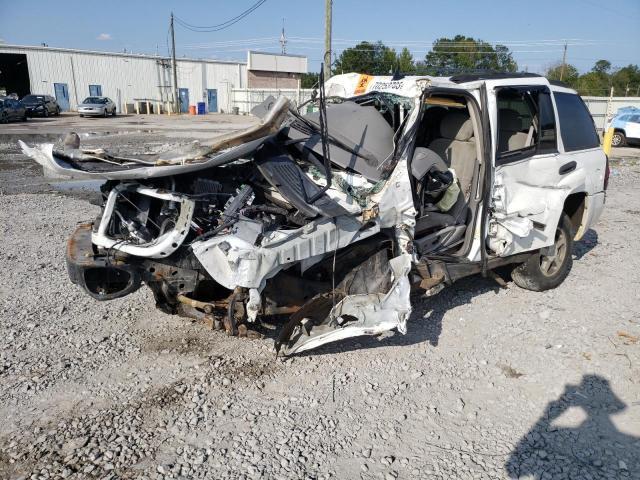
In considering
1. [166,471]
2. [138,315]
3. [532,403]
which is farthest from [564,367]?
[138,315]

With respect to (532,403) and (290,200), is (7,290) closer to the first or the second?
(290,200)

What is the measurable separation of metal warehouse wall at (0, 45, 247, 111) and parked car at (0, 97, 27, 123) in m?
12.7

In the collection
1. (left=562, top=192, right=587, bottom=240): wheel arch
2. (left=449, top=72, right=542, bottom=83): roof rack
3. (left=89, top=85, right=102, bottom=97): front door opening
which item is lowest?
(left=562, top=192, right=587, bottom=240): wheel arch

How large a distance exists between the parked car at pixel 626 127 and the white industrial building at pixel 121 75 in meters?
34.8

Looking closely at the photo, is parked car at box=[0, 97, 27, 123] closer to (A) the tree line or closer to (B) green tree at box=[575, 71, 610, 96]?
(A) the tree line

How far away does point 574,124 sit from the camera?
536 cm

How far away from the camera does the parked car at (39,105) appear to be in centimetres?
3183

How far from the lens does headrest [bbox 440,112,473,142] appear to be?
4.78 metres

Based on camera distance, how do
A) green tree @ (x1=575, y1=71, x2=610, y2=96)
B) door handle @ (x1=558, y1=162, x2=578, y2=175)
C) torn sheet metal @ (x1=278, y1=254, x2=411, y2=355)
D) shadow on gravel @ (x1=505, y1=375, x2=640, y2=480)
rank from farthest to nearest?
green tree @ (x1=575, y1=71, x2=610, y2=96)
door handle @ (x1=558, y1=162, x2=578, y2=175)
torn sheet metal @ (x1=278, y1=254, x2=411, y2=355)
shadow on gravel @ (x1=505, y1=375, x2=640, y2=480)

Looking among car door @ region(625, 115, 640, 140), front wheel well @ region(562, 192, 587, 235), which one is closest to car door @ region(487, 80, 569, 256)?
front wheel well @ region(562, 192, 587, 235)

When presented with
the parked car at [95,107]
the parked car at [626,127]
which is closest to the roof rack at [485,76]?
the parked car at [626,127]

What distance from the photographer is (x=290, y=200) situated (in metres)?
3.16

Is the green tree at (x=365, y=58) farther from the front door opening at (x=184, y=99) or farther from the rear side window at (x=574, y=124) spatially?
the rear side window at (x=574, y=124)

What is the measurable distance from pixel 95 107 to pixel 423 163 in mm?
35488
